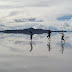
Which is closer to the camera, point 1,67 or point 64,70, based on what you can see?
point 64,70

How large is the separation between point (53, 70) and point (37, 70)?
1101mm

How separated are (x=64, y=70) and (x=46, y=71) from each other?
126cm

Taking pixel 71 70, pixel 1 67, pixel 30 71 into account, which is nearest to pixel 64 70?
pixel 71 70

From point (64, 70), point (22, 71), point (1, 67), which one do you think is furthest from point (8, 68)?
point (64, 70)

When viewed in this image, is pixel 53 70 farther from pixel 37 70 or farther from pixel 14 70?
pixel 14 70

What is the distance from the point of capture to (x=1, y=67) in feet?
44.7

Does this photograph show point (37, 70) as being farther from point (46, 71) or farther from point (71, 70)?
point (71, 70)

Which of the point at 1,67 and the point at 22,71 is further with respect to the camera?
the point at 1,67

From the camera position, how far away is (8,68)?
44.2 ft

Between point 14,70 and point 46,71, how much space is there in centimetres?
220

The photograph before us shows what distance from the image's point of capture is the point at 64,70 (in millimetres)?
12719

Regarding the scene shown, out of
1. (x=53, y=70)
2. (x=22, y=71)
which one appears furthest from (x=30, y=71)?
(x=53, y=70)

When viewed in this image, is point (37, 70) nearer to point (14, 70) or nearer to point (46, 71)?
point (46, 71)

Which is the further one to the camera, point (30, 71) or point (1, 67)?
point (1, 67)
